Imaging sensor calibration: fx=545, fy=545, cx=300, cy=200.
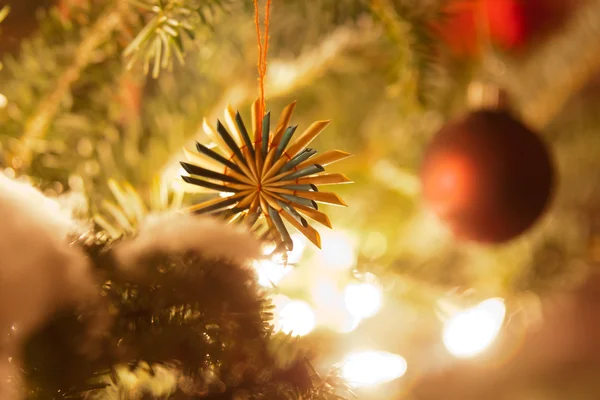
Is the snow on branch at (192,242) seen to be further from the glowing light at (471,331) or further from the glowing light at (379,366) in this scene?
the glowing light at (471,331)

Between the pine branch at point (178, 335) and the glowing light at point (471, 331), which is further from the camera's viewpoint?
the glowing light at point (471, 331)

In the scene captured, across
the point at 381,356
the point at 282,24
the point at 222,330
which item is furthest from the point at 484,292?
the point at 222,330

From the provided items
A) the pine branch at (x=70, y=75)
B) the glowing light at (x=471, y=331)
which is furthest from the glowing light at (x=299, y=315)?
the pine branch at (x=70, y=75)

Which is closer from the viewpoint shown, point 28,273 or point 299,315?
point 28,273

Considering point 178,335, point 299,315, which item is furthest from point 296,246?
point 178,335

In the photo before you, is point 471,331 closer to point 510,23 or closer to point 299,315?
point 299,315

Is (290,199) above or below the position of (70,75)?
below
